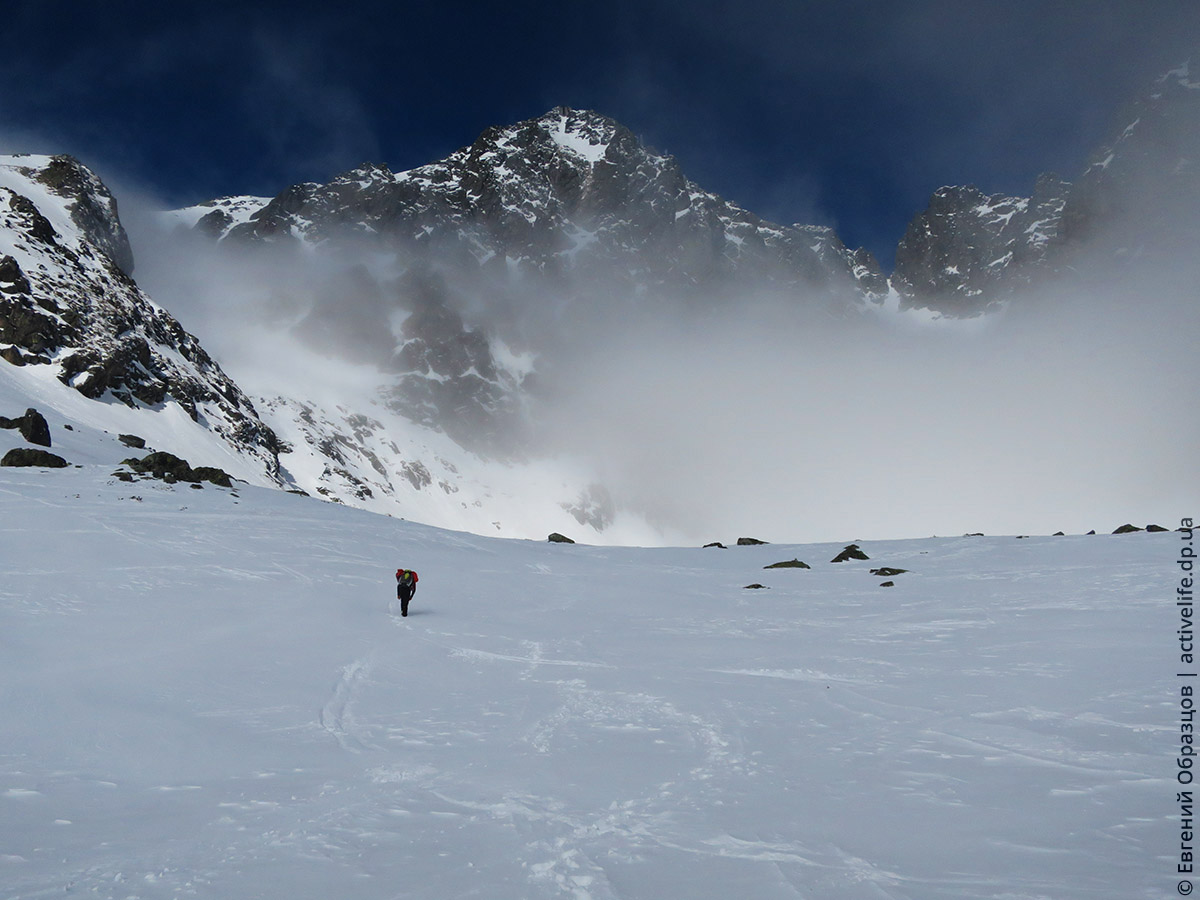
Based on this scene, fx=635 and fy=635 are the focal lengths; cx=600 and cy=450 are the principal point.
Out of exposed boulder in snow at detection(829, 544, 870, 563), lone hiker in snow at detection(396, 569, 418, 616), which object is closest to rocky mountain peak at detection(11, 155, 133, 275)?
lone hiker in snow at detection(396, 569, 418, 616)

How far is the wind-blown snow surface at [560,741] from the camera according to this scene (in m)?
4.29

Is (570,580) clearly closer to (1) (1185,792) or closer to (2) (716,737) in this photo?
(2) (716,737)

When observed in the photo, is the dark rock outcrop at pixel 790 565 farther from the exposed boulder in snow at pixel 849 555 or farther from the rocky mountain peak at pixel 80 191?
the rocky mountain peak at pixel 80 191

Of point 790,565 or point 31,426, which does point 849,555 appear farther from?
point 31,426

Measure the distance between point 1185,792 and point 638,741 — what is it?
4.81m

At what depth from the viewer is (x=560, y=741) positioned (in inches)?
272

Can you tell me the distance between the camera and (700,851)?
4.58 m

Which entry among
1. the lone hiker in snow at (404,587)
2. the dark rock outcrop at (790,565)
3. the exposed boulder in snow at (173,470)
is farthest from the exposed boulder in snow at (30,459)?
the dark rock outcrop at (790,565)

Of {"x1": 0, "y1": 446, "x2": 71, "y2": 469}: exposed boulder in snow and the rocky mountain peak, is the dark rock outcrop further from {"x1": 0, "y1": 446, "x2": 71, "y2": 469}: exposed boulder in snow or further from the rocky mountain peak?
the rocky mountain peak

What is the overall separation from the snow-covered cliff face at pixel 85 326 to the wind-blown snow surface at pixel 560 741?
6899 centimetres

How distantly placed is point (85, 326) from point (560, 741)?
91.2 metres

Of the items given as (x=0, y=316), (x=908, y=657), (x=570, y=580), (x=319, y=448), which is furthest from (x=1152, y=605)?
(x=319, y=448)

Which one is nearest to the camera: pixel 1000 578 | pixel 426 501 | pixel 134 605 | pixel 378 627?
pixel 134 605

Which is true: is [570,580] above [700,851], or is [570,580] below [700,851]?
above
